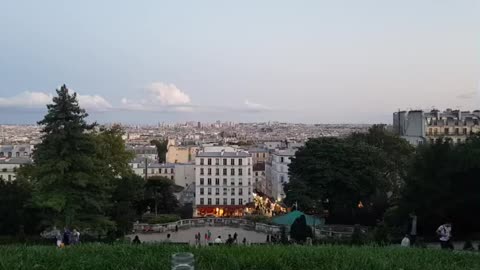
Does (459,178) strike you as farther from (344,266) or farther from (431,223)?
(344,266)

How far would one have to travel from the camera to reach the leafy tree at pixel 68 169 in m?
24.9

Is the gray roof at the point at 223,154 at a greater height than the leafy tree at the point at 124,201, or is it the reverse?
the gray roof at the point at 223,154

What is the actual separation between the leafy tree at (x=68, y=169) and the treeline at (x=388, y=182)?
1444 cm

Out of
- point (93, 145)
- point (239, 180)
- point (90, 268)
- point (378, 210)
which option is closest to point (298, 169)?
point (378, 210)

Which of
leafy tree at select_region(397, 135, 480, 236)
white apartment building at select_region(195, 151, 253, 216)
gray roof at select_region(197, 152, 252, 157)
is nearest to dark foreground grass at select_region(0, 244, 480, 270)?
leafy tree at select_region(397, 135, 480, 236)

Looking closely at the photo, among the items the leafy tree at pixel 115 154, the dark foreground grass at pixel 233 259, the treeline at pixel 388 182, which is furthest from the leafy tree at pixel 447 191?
the leafy tree at pixel 115 154

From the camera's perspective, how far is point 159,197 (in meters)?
50.0

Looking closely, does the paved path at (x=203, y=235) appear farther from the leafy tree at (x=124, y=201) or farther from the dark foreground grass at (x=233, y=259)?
the dark foreground grass at (x=233, y=259)

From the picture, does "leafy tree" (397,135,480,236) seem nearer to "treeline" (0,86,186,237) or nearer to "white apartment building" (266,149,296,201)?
"treeline" (0,86,186,237)

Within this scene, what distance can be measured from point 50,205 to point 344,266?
20049mm

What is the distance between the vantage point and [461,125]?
66.5 meters

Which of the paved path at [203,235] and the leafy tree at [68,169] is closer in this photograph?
the leafy tree at [68,169]

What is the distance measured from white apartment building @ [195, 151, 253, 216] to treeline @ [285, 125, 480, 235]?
1780 cm

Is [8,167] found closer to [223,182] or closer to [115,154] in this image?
[223,182]
